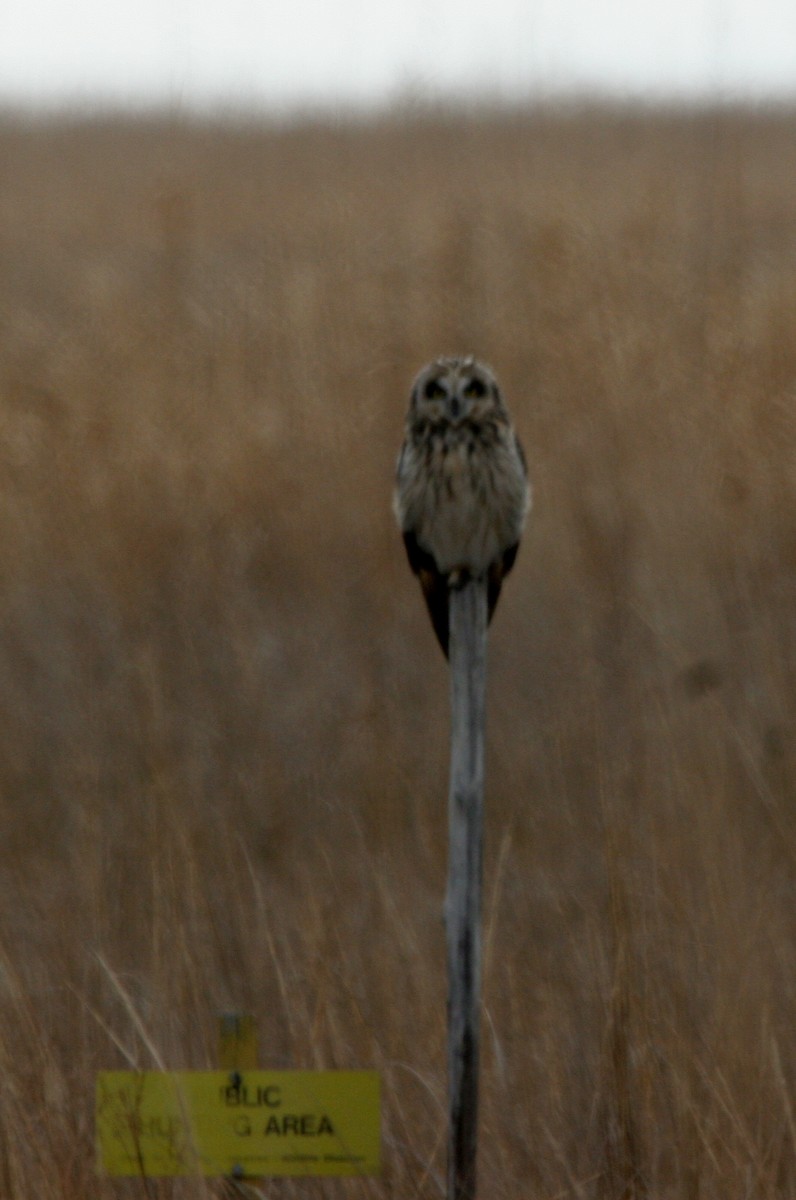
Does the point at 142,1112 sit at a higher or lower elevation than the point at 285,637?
lower

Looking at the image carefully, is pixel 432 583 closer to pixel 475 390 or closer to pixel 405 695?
pixel 475 390

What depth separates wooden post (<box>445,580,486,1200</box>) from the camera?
1.39 m

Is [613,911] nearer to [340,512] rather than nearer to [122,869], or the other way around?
[122,869]

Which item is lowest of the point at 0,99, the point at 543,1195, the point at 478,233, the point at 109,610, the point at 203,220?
the point at 543,1195

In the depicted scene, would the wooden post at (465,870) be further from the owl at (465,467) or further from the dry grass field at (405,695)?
the dry grass field at (405,695)

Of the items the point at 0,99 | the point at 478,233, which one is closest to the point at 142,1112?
the point at 478,233

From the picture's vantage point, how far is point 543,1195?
1.74m

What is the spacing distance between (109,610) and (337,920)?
1.39 metres

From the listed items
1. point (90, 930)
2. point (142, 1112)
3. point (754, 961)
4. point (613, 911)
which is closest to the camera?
point (142, 1112)

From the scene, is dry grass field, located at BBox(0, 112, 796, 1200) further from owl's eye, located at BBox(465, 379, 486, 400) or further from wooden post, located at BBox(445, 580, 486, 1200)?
owl's eye, located at BBox(465, 379, 486, 400)

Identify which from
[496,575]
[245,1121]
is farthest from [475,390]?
[245,1121]

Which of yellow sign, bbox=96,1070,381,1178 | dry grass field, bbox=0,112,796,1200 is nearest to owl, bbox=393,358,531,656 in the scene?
dry grass field, bbox=0,112,796,1200

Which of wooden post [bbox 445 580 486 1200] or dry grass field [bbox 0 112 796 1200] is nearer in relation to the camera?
wooden post [bbox 445 580 486 1200]

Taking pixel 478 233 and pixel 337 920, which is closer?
pixel 337 920
